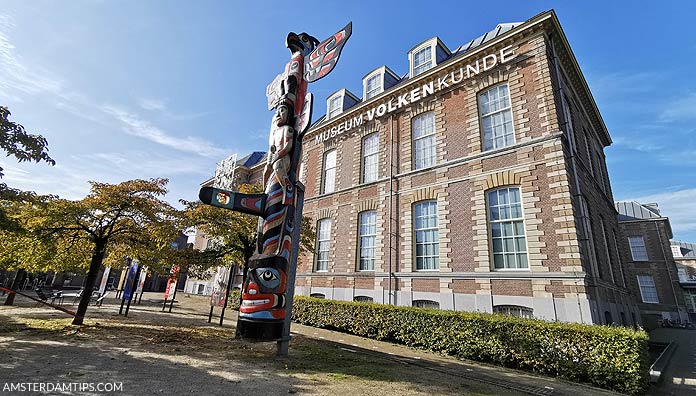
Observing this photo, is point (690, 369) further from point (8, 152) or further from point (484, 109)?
point (8, 152)

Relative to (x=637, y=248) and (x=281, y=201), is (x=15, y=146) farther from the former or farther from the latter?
(x=637, y=248)

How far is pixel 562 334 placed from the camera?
26.6 ft

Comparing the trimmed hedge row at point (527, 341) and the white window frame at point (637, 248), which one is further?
the white window frame at point (637, 248)

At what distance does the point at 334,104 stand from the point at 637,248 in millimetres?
33566

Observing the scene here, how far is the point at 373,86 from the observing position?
20156 millimetres

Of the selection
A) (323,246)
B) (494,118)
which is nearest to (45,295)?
(323,246)

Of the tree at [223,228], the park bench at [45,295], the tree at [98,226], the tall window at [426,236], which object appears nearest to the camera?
the tree at [98,226]

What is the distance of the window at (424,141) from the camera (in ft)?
52.2

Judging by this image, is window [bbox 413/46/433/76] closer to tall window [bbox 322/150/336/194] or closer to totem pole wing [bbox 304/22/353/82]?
tall window [bbox 322/150/336/194]

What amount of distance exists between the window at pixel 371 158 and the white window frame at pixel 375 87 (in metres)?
2.73

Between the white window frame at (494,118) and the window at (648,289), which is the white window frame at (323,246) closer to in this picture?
the white window frame at (494,118)

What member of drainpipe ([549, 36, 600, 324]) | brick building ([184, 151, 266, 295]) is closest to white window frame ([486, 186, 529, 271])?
drainpipe ([549, 36, 600, 324])

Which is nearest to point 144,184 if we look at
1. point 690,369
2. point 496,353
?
point 496,353

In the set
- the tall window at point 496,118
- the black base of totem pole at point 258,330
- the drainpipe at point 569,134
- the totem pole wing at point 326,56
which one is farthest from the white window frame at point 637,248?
the black base of totem pole at point 258,330
